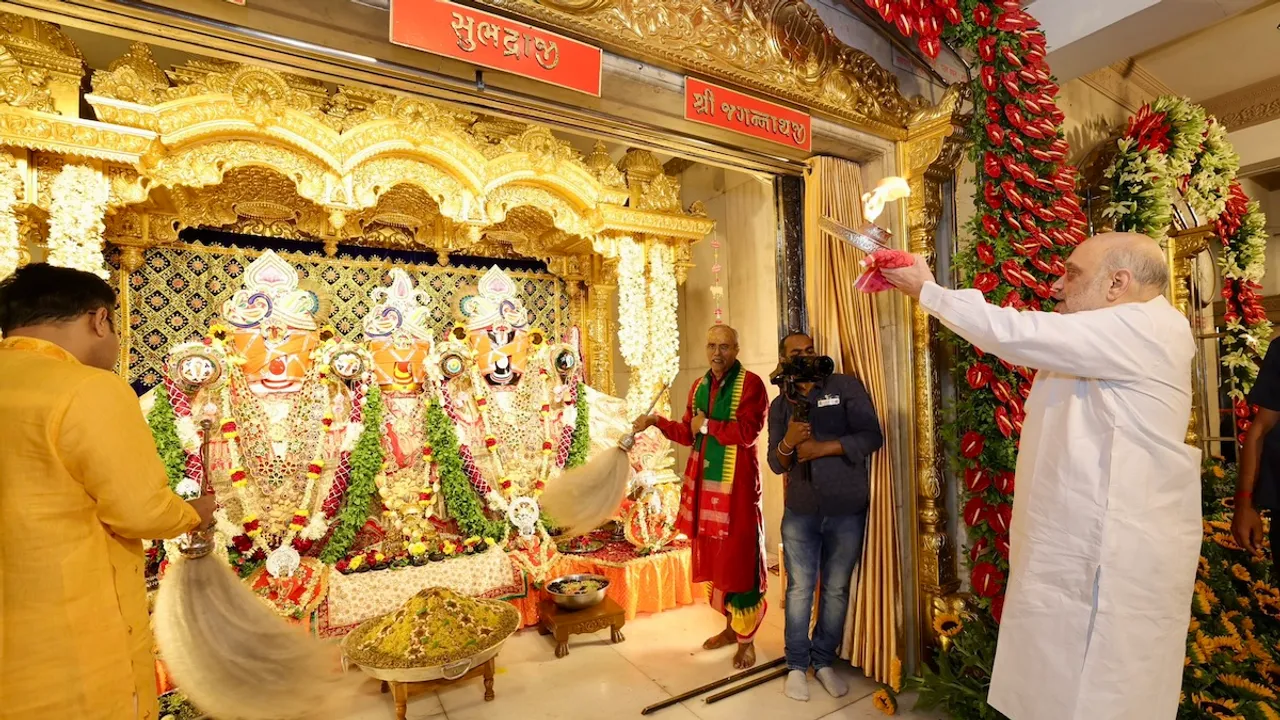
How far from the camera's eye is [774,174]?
3.63 m

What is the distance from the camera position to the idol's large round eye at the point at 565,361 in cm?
516

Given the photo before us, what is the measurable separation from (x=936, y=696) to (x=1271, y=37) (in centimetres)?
580

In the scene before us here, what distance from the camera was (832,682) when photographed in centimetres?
312

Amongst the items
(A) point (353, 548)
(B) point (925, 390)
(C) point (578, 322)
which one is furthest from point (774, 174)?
(A) point (353, 548)

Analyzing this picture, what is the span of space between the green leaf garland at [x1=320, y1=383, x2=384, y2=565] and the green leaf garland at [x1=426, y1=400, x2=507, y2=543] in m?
0.38

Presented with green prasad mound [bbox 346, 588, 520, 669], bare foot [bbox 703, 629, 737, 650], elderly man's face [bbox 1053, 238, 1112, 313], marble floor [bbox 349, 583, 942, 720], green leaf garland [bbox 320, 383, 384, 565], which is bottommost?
marble floor [bbox 349, 583, 942, 720]

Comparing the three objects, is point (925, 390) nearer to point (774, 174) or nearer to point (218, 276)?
point (774, 174)

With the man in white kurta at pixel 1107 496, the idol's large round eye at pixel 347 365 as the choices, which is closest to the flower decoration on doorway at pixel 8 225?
the idol's large round eye at pixel 347 365

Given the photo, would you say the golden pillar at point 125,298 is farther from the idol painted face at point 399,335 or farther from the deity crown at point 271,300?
the idol painted face at point 399,335

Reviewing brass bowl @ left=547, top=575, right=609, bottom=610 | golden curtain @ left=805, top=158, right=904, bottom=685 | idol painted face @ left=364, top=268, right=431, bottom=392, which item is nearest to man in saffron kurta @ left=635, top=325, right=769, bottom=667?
golden curtain @ left=805, top=158, right=904, bottom=685

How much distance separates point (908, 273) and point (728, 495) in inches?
81.5

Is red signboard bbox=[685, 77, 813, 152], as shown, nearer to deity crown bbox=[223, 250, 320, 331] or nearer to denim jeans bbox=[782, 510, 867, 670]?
denim jeans bbox=[782, 510, 867, 670]

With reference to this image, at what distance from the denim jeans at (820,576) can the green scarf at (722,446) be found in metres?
0.47

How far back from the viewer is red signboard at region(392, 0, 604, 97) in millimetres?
2096
